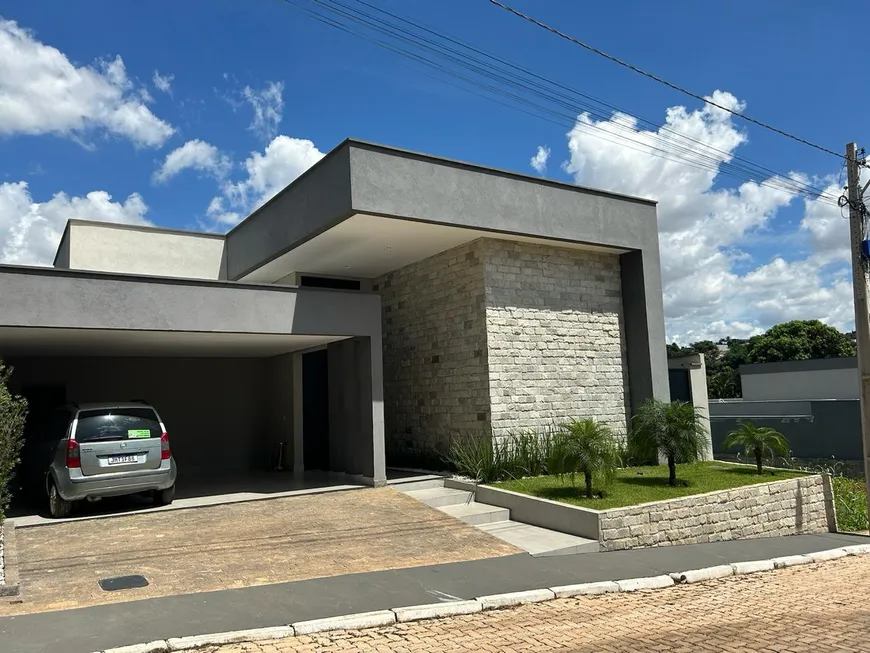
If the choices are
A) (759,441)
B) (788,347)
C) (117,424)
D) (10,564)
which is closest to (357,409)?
(117,424)

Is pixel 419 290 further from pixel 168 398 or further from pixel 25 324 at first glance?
pixel 25 324

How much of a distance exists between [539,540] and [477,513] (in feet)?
4.98

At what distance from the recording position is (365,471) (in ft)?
41.5

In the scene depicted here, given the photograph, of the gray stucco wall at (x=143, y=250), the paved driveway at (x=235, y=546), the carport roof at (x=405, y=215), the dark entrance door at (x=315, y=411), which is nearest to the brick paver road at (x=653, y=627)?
the paved driveway at (x=235, y=546)

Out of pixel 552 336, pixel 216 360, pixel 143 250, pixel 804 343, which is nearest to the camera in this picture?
pixel 552 336

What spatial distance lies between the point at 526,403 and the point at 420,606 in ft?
25.3

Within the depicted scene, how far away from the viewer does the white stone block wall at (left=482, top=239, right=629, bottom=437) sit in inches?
540

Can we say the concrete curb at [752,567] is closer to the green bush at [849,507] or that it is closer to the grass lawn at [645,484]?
the grass lawn at [645,484]

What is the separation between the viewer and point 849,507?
624 inches

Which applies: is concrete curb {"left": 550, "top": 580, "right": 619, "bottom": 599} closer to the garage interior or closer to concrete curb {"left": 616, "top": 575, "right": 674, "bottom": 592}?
concrete curb {"left": 616, "top": 575, "right": 674, "bottom": 592}

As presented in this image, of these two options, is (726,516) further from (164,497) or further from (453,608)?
(164,497)

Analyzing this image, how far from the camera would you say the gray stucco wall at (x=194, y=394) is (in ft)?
46.7

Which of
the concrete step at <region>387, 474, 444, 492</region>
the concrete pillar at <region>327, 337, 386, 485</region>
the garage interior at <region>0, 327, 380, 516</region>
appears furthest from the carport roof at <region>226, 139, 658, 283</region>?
the concrete step at <region>387, 474, 444, 492</region>

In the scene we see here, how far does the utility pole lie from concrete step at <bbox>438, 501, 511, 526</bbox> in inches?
276
